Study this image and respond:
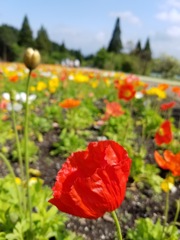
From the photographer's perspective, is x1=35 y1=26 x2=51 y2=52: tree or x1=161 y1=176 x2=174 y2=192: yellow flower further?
x1=35 y1=26 x2=51 y2=52: tree

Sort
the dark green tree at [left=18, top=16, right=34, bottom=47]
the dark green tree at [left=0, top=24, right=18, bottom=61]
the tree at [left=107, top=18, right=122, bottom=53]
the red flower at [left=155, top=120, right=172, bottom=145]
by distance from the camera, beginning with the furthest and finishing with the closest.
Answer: the tree at [left=107, top=18, right=122, bottom=53]
the dark green tree at [left=18, top=16, right=34, bottom=47]
the dark green tree at [left=0, top=24, right=18, bottom=61]
the red flower at [left=155, top=120, right=172, bottom=145]

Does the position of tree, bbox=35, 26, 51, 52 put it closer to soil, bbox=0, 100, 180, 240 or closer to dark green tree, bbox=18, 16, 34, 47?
dark green tree, bbox=18, 16, 34, 47

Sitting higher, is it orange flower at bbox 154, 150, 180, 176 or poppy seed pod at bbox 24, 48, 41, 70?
poppy seed pod at bbox 24, 48, 41, 70

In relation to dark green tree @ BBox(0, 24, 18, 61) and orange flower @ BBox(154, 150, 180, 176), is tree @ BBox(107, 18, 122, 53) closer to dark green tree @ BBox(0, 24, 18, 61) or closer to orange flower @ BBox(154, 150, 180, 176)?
dark green tree @ BBox(0, 24, 18, 61)

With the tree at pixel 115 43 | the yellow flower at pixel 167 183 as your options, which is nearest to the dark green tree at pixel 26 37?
the tree at pixel 115 43

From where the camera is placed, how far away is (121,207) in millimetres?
2043

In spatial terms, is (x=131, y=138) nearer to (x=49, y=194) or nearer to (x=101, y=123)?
(x=101, y=123)

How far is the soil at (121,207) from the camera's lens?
177cm

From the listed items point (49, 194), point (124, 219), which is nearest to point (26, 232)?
point (49, 194)

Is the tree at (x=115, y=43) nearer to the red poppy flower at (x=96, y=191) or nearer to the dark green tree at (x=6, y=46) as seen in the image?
the dark green tree at (x=6, y=46)

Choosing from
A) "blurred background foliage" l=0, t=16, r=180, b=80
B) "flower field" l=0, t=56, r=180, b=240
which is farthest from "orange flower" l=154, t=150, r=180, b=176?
"blurred background foliage" l=0, t=16, r=180, b=80

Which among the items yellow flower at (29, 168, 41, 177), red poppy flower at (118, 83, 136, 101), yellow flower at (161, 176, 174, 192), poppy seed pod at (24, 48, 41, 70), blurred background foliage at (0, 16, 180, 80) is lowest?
blurred background foliage at (0, 16, 180, 80)

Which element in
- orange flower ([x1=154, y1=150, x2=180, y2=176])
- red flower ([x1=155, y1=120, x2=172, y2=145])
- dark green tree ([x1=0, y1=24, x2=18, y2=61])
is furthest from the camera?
dark green tree ([x1=0, y1=24, x2=18, y2=61])

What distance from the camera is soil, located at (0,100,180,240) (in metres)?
1.77
